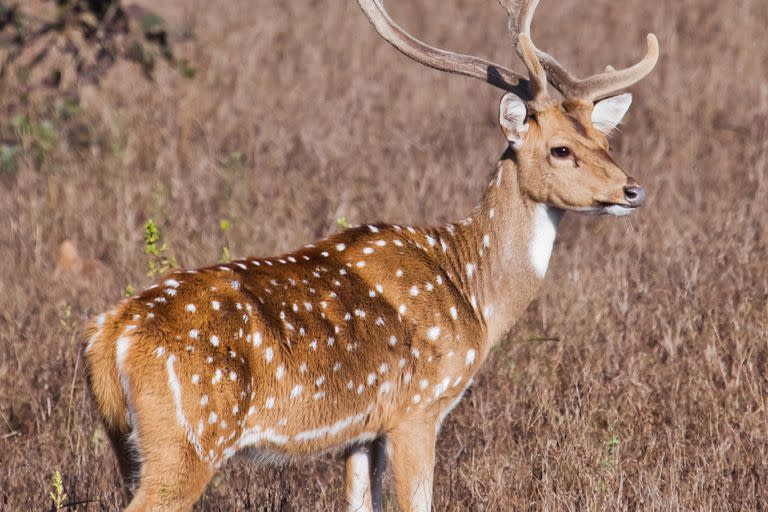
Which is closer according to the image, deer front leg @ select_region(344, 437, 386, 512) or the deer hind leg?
the deer hind leg

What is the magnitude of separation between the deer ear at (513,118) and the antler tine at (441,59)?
216 mm

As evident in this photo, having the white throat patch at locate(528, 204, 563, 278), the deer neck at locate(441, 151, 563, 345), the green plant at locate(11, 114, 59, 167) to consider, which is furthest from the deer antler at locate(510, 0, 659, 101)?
the green plant at locate(11, 114, 59, 167)

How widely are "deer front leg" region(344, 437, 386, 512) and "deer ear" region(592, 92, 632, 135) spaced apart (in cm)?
178

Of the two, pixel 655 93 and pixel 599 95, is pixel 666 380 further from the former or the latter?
pixel 655 93

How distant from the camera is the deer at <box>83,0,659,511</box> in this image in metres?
4.11

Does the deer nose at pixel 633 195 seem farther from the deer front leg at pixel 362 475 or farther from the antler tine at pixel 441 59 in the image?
the deer front leg at pixel 362 475

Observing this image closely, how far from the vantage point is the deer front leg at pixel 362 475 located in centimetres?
514

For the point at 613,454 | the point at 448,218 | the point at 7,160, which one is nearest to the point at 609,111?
the point at 613,454

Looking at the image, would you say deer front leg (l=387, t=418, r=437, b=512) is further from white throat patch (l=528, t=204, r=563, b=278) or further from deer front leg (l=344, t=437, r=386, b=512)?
white throat patch (l=528, t=204, r=563, b=278)

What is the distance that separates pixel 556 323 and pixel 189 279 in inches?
101

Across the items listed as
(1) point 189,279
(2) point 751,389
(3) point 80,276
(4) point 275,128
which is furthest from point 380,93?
(1) point 189,279

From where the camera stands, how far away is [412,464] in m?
4.87

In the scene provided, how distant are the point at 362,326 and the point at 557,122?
1324mm

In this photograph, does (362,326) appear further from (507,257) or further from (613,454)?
(613,454)
